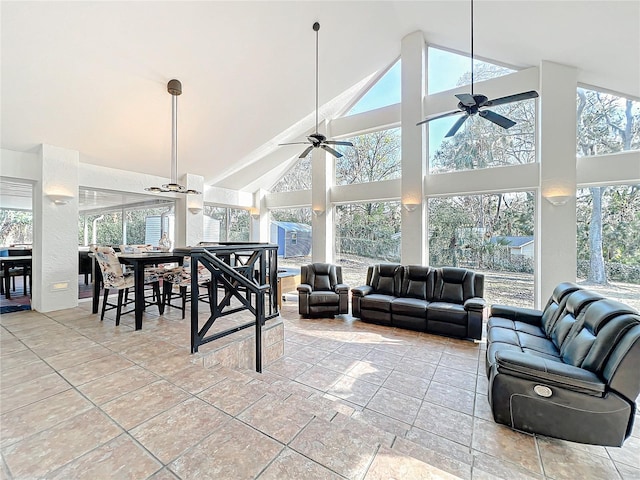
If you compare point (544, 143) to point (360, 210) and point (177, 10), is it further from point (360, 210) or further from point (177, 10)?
point (177, 10)

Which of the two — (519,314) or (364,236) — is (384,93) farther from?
(519,314)

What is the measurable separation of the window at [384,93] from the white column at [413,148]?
1.61 ft

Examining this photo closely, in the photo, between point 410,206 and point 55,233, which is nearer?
point 55,233

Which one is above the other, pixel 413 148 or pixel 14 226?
pixel 413 148

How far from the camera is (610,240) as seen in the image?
4.46 m

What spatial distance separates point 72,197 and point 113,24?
2.76 meters

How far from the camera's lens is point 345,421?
1.71 metres

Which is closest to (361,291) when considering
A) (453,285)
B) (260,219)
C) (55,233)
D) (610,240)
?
(453,285)

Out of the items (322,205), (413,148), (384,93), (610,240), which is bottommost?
(610,240)

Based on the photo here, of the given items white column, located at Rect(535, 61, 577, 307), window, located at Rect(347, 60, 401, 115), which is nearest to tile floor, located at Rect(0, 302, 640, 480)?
white column, located at Rect(535, 61, 577, 307)

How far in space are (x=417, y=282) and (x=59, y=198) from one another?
5952 mm

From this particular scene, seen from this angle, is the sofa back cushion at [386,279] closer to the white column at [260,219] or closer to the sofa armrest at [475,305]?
the sofa armrest at [475,305]

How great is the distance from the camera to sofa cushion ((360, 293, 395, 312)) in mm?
4648

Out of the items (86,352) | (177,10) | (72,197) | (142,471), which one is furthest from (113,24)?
(142,471)
